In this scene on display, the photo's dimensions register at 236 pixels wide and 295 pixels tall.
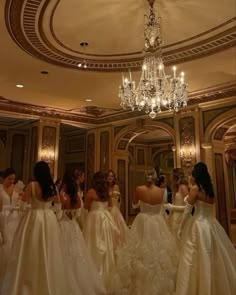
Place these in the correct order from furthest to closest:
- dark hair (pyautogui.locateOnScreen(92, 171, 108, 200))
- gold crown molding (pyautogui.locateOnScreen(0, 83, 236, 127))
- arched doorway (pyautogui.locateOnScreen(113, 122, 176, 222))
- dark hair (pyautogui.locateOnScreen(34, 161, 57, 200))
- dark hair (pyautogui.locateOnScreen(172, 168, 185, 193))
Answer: arched doorway (pyautogui.locateOnScreen(113, 122, 176, 222)) → gold crown molding (pyautogui.locateOnScreen(0, 83, 236, 127)) → dark hair (pyautogui.locateOnScreen(172, 168, 185, 193)) → dark hair (pyautogui.locateOnScreen(92, 171, 108, 200)) → dark hair (pyautogui.locateOnScreen(34, 161, 57, 200))

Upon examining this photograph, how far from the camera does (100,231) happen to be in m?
4.30

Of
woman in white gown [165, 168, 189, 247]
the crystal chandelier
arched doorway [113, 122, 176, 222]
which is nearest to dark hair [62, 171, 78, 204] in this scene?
the crystal chandelier

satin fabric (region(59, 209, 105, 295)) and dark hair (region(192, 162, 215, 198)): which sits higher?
dark hair (region(192, 162, 215, 198))

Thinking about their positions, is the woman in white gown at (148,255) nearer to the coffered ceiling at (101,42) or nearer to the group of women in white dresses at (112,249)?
the group of women in white dresses at (112,249)

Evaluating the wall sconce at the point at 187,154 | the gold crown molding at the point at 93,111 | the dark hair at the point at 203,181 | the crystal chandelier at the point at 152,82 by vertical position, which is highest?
the gold crown molding at the point at 93,111

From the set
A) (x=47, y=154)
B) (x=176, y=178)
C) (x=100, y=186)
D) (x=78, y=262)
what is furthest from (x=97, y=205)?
(x=47, y=154)

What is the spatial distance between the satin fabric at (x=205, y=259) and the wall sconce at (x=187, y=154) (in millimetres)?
4855

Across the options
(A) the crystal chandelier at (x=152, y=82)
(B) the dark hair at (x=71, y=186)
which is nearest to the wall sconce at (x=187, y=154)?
(A) the crystal chandelier at (x=152, y=82)

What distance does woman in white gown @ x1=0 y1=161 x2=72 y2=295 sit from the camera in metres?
3.08

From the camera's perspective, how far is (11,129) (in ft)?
36.8

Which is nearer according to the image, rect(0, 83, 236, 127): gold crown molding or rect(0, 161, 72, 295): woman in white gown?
rect(0, 161, 72, 295): woman in white gown

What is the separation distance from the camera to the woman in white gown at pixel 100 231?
4.14 metres

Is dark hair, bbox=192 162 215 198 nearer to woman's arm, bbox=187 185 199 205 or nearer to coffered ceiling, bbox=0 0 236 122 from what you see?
woman's arm, bbox=187 185 199 205

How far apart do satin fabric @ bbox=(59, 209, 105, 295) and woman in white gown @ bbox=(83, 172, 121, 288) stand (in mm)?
343
